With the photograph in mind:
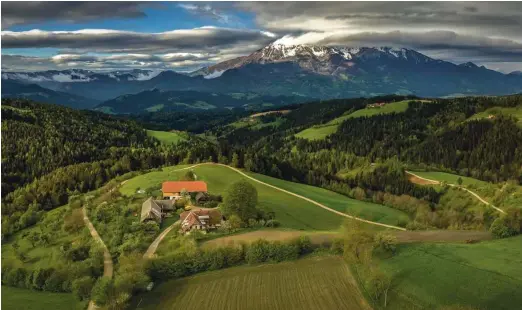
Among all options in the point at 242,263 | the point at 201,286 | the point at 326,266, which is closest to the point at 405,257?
the point at 326,266

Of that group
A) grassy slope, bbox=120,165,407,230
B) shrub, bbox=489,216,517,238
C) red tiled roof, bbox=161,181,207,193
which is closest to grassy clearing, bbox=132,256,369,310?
grassy slope, bbox=120,165,407,230

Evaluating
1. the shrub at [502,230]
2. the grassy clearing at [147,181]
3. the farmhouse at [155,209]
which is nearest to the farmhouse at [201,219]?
the farmhouse at [155,209]

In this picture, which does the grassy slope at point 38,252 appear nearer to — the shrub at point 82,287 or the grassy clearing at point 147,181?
the shrub at point 82,287

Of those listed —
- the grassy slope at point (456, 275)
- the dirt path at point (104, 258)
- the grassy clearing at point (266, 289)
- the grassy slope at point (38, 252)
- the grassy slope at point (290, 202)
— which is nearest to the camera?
the grassy slope at point (456, 275)

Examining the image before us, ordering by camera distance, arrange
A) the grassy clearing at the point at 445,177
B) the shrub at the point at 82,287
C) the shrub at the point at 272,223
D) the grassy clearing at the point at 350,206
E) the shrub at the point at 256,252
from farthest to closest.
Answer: the grassy clearing at the point at 445,177 < the grassy clearing at the point at 350,206 < the shrub at the point at 272,223 < the shrub at the point at 256,252 < the shrub at the point at 82,287

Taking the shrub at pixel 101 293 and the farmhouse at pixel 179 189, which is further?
the farmhouse at pixel 179 189

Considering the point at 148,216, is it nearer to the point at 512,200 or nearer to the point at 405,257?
the point at 405,257

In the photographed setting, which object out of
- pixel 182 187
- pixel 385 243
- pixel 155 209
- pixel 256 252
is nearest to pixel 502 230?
pixel 385 243

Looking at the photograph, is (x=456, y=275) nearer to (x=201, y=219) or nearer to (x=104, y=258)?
(x=201, y=219)
